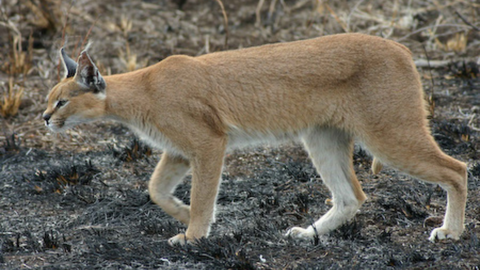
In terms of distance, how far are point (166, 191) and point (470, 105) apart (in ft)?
13.4

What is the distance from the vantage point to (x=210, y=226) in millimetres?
4855

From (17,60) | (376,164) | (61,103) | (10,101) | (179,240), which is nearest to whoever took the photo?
(179,240)

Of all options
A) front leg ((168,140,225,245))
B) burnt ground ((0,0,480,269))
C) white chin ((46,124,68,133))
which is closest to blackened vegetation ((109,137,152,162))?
burnt ground ((0,0,480,269))

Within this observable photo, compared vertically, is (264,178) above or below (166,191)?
below

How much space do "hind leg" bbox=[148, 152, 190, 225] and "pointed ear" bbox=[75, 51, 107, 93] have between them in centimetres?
77

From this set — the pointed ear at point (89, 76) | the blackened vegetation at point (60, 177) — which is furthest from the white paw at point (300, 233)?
the blackened vegetation at point (60, 177)

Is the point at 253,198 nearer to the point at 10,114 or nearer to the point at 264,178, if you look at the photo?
the point at 264,178

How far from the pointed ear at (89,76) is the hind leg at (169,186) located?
768 millimetres

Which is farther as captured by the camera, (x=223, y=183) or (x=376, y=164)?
(x=223, y=183)

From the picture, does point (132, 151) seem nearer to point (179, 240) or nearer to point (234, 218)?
point (234, 218)

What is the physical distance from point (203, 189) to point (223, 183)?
1.33m

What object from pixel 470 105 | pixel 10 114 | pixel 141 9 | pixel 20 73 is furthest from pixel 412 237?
pixel 141 9

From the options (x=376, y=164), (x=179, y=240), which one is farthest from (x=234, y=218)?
(x=376, y=164)

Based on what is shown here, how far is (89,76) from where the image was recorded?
4.77m
